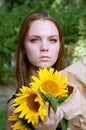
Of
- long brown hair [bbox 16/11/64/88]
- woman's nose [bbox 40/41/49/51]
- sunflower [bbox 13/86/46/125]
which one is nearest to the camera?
sunflower [bbox 13/86/46/125]

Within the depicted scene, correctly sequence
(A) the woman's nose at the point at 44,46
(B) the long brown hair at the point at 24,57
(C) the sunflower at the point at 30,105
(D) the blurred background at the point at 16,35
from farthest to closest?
(D) the blurred background at the point at 16,35
(B) the long brown hair at the point at 24,57
(A) the woman's nose at the point at 44,46
(C) the sunflower at the point at 30,105

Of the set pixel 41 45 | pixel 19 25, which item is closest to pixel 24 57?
pixel 41 45

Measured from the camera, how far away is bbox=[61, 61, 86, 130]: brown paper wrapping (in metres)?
2.03

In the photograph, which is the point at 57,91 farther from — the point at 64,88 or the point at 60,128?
the point at 60,128

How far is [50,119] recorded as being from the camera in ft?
6.44

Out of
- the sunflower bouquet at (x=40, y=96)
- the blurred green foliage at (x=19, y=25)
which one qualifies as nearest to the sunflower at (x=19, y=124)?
the sunflower bouquet at (x=40, y=96)

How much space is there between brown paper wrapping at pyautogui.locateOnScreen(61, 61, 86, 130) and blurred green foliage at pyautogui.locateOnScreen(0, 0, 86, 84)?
7506mm

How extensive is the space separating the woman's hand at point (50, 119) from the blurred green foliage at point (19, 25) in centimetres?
767

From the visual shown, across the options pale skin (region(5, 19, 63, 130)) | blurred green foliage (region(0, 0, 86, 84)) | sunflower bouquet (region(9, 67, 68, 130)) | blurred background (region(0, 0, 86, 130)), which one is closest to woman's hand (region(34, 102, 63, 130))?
sunflower bouquet (region(9, 67, 68, 130))

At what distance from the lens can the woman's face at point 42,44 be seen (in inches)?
89.7

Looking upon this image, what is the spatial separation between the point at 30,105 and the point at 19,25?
8.21 metres

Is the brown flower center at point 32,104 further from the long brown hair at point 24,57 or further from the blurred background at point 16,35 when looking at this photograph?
the blurred background at point 16,35

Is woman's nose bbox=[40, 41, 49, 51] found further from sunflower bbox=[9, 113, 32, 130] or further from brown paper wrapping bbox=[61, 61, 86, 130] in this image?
sunflower bbox=[9, 113, 32, 130]

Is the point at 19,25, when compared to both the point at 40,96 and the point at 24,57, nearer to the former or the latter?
the point at 24,57
